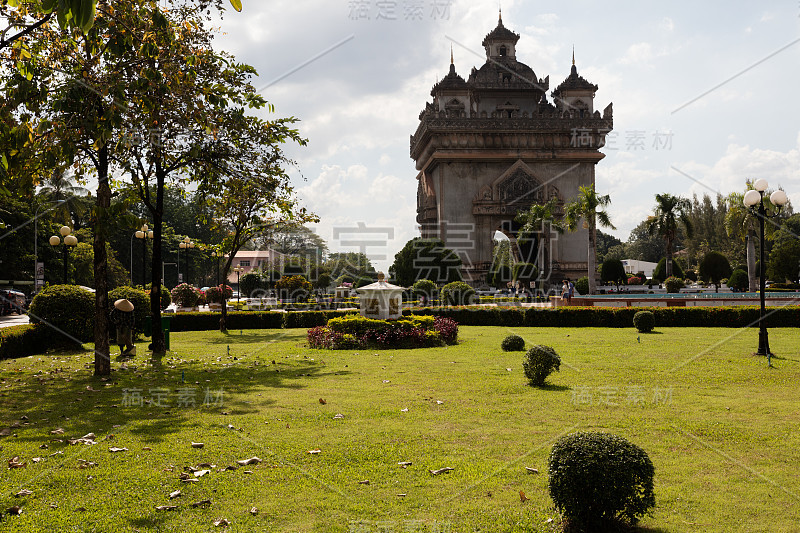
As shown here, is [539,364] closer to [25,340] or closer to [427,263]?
[25,340]

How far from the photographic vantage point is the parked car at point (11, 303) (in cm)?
4052

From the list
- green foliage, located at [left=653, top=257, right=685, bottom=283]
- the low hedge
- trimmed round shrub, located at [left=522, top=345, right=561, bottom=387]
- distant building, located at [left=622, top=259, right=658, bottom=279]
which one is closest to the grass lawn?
trimmed round shrub, located at [left=522, top=345, right=561, bottom=387]

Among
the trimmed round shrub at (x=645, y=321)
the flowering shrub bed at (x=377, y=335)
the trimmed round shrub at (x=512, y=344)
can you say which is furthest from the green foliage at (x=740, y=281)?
the trimmed round shrub at (x=512, y=344)

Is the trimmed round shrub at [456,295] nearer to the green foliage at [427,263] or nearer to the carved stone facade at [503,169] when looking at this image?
the green foliage at [427,263]

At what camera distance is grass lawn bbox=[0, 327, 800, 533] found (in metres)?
5.16

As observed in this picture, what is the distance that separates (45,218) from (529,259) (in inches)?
1539

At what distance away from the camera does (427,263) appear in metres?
45.0

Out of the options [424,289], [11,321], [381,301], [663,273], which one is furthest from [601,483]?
[663,273]

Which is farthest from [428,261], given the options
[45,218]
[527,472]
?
[527,472]

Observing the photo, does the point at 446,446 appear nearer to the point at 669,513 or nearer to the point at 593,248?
the point at 669,513

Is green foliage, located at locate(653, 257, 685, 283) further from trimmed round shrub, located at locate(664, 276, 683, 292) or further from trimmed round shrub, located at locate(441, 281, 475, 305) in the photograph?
trimmed round shrub, located at locate(441, 281, 475, 305)

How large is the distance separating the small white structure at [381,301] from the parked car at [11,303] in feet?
97.9

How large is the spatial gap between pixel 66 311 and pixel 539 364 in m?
14.0

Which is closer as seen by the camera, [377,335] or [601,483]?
[601,483]
